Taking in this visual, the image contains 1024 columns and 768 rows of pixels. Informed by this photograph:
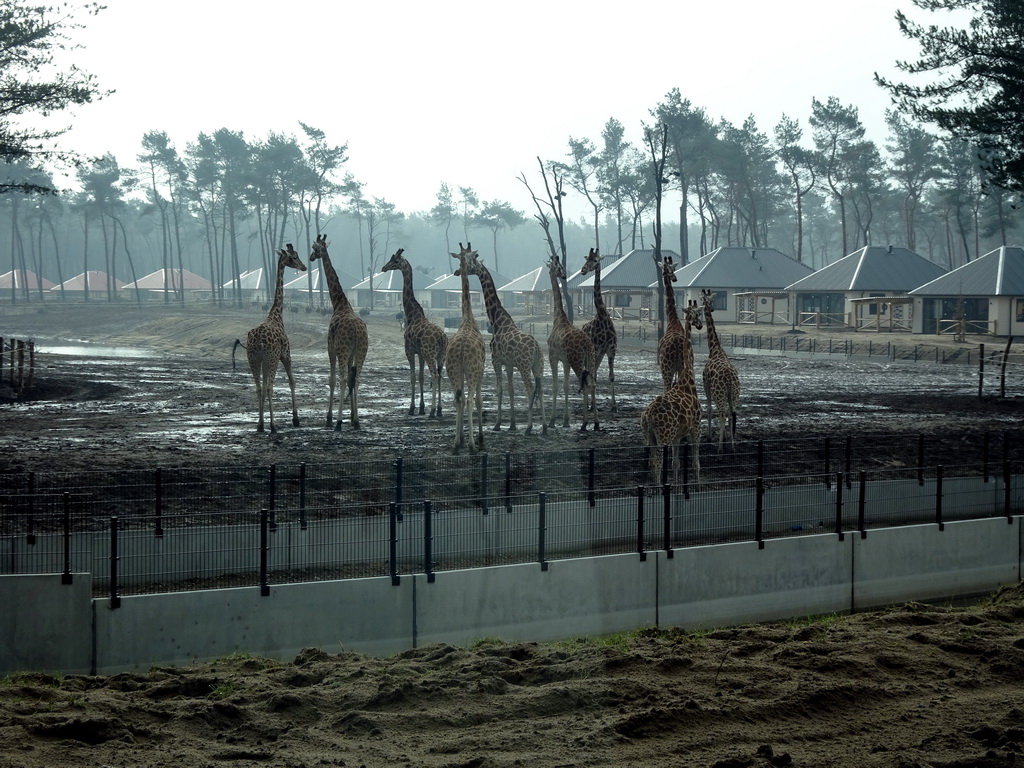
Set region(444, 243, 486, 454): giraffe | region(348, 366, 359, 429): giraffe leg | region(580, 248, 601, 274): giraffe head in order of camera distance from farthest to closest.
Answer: region(580, 248, 601, 274): giraffe head
region(348, 366, 359, 429): giraffe leg
region(444, 243, 486, 454): giraffe

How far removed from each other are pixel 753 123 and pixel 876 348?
42.7 m

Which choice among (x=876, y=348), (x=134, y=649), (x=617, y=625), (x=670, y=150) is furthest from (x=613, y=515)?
(x=670, y=150)

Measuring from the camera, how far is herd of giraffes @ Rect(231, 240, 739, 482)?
1656 centimetres

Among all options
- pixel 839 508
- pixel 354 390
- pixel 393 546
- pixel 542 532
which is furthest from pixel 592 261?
pixel 393 546

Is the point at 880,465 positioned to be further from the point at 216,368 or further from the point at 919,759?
the point at 216,368

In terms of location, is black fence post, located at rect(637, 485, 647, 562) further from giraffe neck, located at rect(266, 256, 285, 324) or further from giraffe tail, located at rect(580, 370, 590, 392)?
giraffe neck, located at rect(266, 256, 285, 324)

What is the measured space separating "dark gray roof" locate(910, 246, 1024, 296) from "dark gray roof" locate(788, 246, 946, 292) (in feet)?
21.4

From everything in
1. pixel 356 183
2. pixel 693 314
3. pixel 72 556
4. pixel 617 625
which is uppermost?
pixel 356 183

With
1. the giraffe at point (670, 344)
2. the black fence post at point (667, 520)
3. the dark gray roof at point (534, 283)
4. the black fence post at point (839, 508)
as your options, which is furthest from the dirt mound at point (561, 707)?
the dark gray roof at point (534, 283)

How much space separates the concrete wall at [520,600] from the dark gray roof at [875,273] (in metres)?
50.3

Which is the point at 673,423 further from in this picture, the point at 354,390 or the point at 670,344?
the point at 354,390

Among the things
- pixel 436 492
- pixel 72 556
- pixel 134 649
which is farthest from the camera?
pixel 436 492

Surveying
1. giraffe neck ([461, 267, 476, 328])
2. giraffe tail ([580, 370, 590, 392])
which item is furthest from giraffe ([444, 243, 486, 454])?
giraffe tail ([580, 370, 590, 392])

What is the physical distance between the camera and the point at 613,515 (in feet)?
46.6
